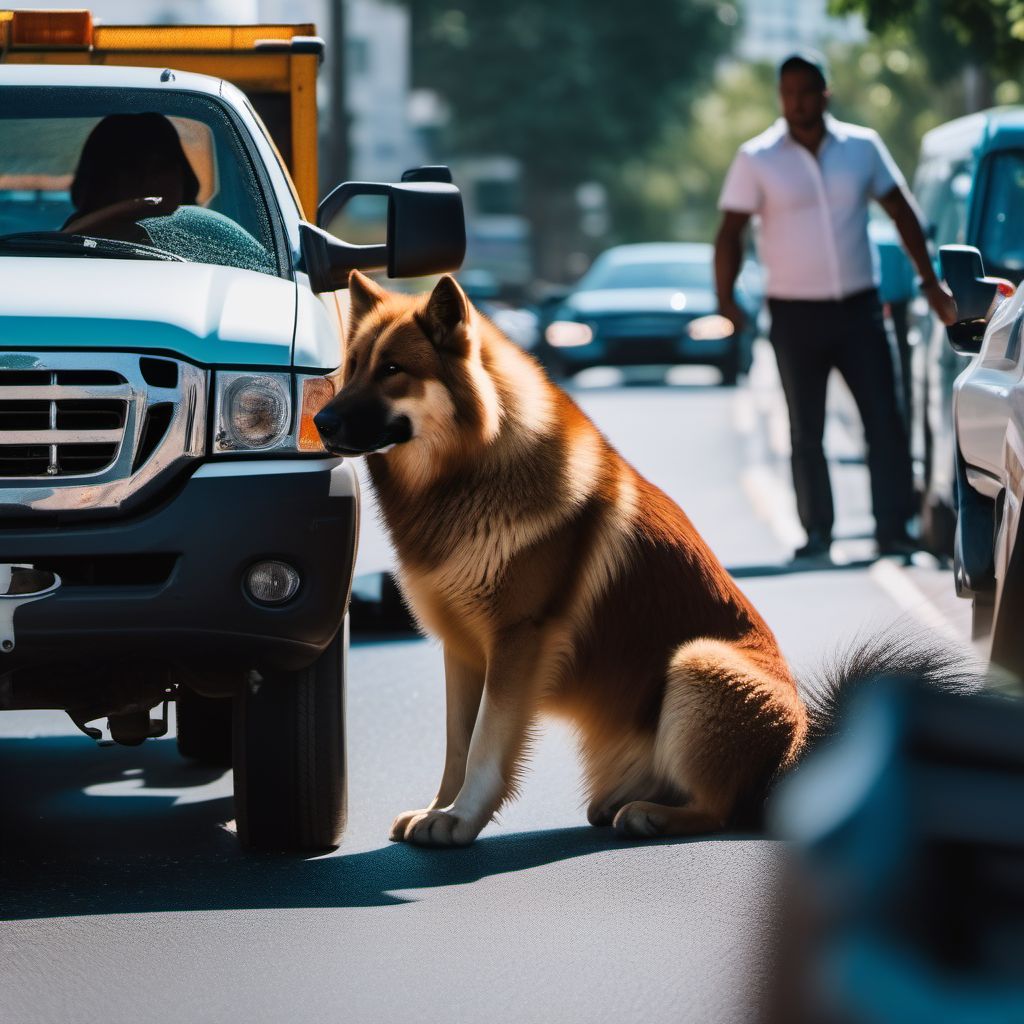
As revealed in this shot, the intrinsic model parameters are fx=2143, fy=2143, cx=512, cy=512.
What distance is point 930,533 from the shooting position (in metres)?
11.8

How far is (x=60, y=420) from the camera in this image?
4902 millimetres

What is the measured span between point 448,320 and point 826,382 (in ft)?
19.8

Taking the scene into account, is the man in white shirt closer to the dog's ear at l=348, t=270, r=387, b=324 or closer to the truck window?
the truck window

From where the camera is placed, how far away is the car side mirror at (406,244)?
5.70 m

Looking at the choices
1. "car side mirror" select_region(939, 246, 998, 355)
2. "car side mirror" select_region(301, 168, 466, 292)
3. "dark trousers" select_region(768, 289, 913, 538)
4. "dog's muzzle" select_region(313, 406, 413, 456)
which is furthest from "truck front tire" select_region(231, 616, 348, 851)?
"dark trousers" select_region(768, 289, 913, 538)

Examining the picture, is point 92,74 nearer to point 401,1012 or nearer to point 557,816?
point 557,816

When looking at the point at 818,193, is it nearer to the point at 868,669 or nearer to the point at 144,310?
the point at 868,669

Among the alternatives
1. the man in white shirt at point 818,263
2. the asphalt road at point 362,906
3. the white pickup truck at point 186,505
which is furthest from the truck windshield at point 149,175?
the man in white shirt at point 818,263

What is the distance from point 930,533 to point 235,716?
7161 mm

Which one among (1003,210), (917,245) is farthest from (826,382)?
(1003,210)

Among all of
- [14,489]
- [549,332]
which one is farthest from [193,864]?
[549,332]

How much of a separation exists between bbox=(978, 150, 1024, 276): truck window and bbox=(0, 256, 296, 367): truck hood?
5.62 m

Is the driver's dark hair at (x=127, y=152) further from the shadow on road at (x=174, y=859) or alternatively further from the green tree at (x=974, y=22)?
the green tree at (x=974, y=22)

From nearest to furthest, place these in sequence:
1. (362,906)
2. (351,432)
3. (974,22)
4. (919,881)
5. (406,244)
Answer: (919,881), (362,906), (351,432), (406,244), (974,22)
